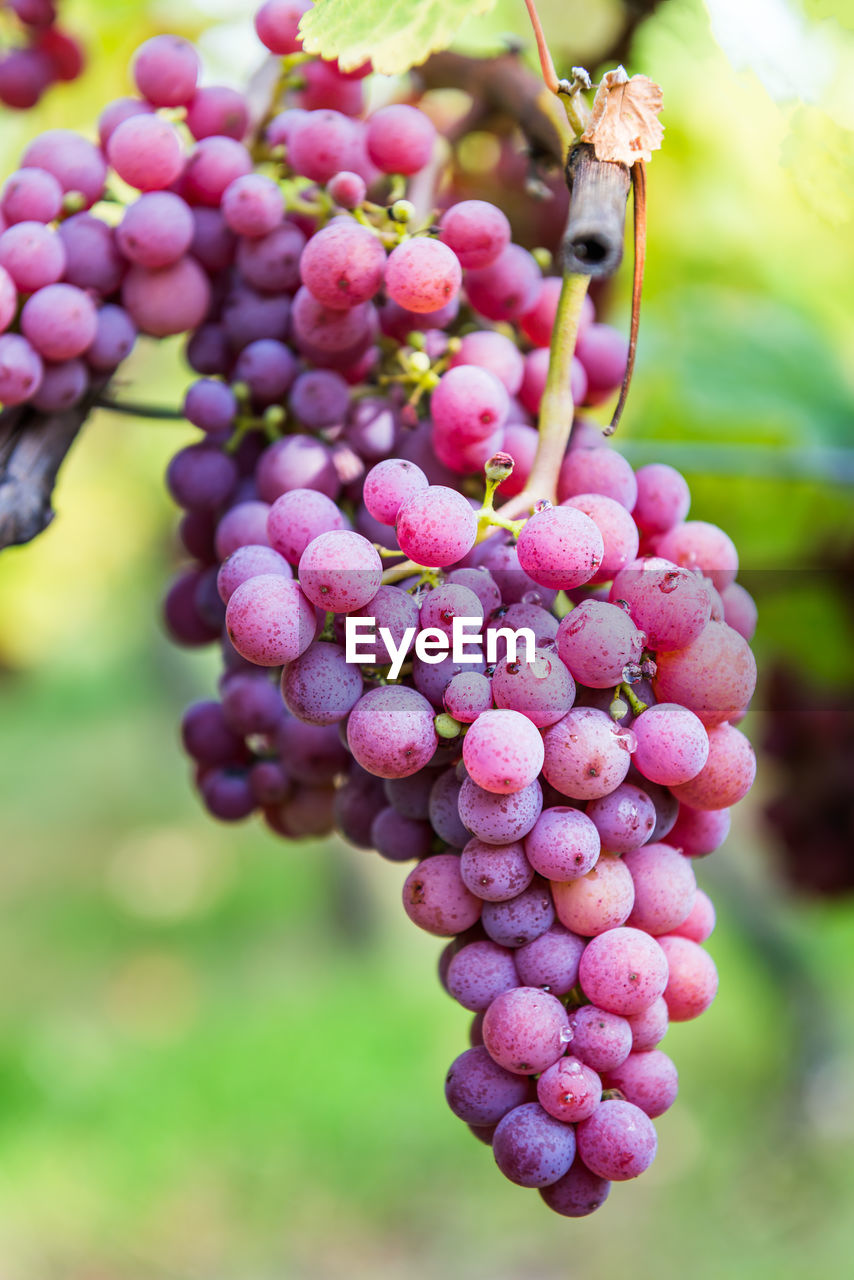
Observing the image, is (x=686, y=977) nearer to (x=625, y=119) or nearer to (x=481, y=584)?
(x=481, y=584)

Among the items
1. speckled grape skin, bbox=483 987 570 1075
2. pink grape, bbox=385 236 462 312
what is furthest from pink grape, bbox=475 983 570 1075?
pink grape, bbox=385 236 462 312

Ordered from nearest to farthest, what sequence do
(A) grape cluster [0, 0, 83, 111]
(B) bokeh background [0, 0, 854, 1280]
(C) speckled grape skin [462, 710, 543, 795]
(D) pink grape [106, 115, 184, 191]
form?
(C) speckled grape skin [462, 710, 543, 795] → (D) pink grape [106, 115, 184, 191] → (A) grape cluster [0, 0, 83, 111] → (B) bokeh background [0, 0, 854, 1280]

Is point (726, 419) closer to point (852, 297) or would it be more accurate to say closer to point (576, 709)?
point (852, 297)

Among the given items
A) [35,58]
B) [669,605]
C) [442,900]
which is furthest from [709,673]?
[35,58]

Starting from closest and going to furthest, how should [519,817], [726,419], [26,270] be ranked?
[519,817]
[26,270]
[726,419]

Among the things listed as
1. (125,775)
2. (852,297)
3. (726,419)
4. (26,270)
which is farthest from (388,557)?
(125,775)

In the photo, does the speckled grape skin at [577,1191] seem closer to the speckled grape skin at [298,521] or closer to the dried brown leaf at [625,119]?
the speckled grape skin at [298,521]

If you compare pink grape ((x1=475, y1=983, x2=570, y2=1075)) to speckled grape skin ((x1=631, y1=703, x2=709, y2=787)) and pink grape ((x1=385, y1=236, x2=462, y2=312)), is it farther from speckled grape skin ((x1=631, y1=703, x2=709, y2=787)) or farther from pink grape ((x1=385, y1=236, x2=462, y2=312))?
pink grape ((x1=385, y1=236, x2=462, y2=312))
